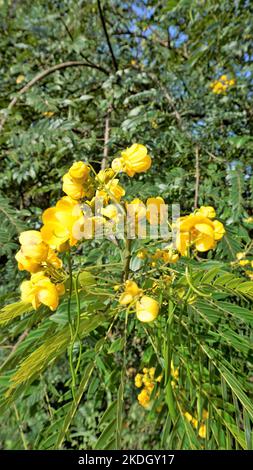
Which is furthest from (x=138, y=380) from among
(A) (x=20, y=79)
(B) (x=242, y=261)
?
(A) (x=20, y=79)

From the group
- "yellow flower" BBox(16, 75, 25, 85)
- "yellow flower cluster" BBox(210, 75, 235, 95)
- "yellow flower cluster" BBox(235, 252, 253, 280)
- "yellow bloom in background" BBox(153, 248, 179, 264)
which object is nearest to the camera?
"yellow bloom in background" BBox(153, 248, 179, 264)

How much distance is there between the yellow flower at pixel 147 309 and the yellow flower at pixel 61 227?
13cm

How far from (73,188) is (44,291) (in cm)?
16

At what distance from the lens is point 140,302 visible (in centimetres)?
55

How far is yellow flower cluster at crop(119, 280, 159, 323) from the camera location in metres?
0.53

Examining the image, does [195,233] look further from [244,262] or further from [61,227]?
[244,262]

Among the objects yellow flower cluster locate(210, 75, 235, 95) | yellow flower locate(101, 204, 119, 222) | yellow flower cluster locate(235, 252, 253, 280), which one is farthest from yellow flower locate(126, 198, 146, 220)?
yellow flower cluster locate(210, 75, 235, 95)

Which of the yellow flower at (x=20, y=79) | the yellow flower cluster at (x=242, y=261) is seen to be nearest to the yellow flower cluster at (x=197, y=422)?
the yellow flower cluster at (x=242, y=261)

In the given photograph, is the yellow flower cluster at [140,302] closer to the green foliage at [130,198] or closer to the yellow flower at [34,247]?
the green foliage at [130,198]

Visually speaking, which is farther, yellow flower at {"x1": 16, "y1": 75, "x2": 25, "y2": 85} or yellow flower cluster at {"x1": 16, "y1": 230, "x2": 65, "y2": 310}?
yellow flower at {"x1": 16, "y1": 75, "x2": 25, "y2": 85}

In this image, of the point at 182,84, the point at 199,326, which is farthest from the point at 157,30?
the point at 199,326

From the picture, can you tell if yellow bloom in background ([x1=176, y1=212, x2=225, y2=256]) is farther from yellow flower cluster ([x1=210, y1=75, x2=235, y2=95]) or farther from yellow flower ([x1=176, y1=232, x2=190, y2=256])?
yellow flower cluster ([x1=210, y1=75, x2=235, y2=95])

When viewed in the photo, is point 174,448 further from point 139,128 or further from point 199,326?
point 139,128

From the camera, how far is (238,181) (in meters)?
1.17
